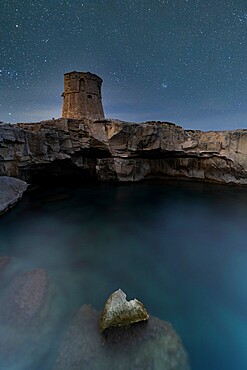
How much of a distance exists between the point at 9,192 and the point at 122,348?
760 centimetres

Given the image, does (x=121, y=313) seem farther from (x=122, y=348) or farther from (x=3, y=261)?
(x=3, y=261)

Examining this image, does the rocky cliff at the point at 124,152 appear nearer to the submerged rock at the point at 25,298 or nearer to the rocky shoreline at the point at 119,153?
the rocky shoreline at the point at 119,153

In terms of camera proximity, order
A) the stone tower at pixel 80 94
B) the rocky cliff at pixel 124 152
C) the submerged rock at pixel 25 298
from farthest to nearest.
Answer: the stone tower at pixel 80 94 < the rocky cliff at pixel 124 152 < the submerged rock at pixel 25 298

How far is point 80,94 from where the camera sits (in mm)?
16984

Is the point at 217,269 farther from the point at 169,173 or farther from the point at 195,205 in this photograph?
the point at 169,173

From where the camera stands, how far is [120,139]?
11.9 meters

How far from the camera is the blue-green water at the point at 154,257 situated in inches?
115

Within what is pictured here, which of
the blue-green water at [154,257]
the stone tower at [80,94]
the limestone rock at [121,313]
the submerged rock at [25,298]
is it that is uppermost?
the stone tower at [80,94]

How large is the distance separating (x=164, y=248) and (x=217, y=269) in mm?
1362

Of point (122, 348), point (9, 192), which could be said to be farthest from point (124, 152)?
point (122, 348)

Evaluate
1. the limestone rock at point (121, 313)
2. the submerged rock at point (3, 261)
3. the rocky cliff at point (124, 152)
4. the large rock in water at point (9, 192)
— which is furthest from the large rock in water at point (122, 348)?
the rocky cliff at point (124, 152)

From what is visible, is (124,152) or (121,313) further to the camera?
(124,152)

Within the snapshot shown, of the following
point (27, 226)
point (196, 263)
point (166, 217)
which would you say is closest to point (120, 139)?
point (166, 217)

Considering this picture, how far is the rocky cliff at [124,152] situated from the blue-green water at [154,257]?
2724 millimetres
